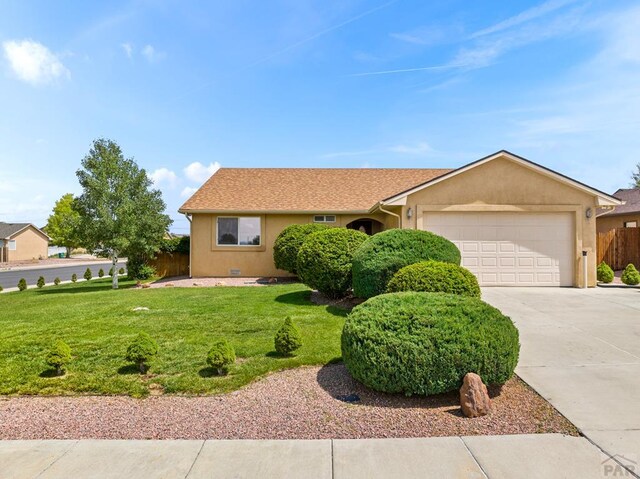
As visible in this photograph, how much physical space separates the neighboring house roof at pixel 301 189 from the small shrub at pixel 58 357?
37.0 feet

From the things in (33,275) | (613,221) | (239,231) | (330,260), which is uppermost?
(613,221)

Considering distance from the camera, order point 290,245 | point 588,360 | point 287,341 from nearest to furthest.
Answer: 1. point 588,360
2. point 287,341
3. point 290,245

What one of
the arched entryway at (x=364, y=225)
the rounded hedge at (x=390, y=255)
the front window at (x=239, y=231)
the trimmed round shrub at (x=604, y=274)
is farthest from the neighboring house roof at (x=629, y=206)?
the front window at (x=239, y=231)

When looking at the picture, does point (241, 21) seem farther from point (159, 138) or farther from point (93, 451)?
point (93, 451)

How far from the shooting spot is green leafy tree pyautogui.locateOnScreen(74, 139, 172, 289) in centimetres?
1449

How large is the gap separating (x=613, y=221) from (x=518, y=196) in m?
13.4

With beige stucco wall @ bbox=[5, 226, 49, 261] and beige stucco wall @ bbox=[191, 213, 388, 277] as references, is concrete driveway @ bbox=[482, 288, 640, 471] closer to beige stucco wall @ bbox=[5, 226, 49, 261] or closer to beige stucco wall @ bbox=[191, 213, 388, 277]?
beige stucco wall @ bbox=[191, 213, 388, 277]

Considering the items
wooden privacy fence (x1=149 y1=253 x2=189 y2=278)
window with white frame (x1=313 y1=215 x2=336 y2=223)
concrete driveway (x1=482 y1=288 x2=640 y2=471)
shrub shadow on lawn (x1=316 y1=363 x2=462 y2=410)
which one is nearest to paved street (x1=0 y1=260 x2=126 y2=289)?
wooden privacy fence (x1=149 y1=253 x2=189 y2=278)

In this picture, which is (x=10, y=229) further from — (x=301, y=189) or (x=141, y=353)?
(x=141, y=353)

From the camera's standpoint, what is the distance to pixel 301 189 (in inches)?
694

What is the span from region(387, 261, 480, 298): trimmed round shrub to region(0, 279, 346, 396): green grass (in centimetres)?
157

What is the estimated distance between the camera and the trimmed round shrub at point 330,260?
9406mm

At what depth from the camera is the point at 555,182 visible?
39.3 ft

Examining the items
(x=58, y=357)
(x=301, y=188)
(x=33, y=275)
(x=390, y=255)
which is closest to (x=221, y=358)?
(x=58, y=357)
